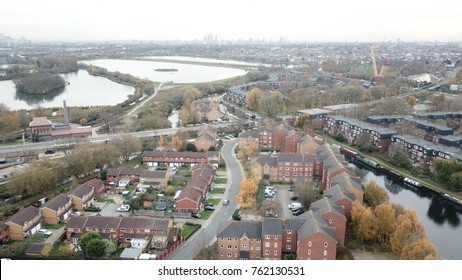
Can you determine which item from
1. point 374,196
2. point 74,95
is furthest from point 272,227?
point 74,95

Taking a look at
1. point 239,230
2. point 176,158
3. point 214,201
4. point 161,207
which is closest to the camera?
point 239,230

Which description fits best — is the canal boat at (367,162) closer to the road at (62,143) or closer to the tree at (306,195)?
the tree at (306,195)

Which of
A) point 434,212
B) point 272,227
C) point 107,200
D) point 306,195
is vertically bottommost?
point 434,212

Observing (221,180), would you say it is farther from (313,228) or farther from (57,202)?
(313,228)

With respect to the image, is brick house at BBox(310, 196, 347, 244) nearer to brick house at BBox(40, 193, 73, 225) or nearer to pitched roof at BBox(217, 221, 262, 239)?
pitched roof at BBox(217, 221, 262, 239)

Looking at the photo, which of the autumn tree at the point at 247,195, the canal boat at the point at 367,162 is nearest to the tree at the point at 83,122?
the autumn tree at the point at 247,195

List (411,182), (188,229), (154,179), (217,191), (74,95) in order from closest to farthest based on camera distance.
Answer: (188,229)
(217,191)
(154,179)
(411,182)
(74,95)

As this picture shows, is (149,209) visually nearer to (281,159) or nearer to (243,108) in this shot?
(281,159)
